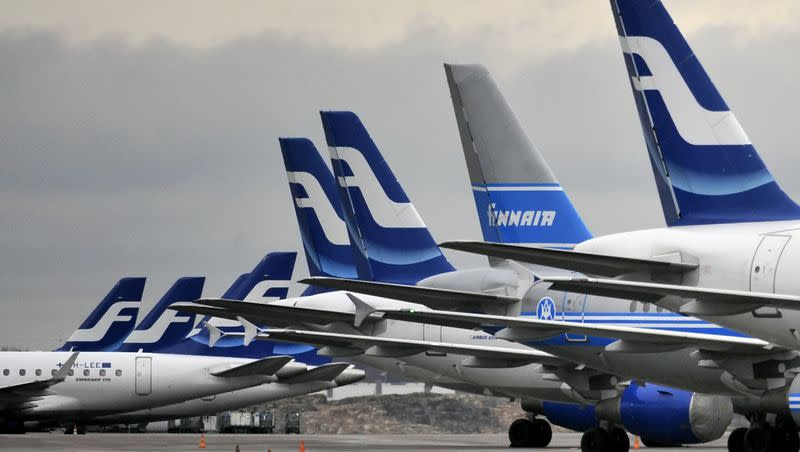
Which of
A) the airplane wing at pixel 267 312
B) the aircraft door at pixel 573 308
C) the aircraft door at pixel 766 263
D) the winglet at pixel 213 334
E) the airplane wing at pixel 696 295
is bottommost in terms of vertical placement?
the airplane wing at pixel 696 295

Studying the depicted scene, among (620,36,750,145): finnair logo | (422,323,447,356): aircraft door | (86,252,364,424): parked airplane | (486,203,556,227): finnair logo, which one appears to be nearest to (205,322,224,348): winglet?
(86,252,364,424): parked airplane

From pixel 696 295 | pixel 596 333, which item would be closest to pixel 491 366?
pixel 596 333

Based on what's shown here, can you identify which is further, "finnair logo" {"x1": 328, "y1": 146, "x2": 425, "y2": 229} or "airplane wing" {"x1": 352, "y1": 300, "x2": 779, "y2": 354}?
"finnair logo" {"x1": 328, "y1": 146, "x2": 425, "y2": 229}

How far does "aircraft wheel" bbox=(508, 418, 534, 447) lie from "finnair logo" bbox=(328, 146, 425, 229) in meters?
5.86

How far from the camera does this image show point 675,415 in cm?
2703

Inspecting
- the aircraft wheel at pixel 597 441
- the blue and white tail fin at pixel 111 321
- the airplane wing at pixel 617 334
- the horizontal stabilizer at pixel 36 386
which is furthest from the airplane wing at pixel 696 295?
the blue and white tail fin at pixel 111 321

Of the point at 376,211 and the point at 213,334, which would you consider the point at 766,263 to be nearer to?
the point at 376,211

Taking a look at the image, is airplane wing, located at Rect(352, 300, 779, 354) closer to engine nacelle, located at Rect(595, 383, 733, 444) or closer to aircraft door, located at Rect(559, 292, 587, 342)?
aircraft door, located at Rect(559, 292, 587, 342)

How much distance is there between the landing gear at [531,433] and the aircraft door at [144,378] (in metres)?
17.2

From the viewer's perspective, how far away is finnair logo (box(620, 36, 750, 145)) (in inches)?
719

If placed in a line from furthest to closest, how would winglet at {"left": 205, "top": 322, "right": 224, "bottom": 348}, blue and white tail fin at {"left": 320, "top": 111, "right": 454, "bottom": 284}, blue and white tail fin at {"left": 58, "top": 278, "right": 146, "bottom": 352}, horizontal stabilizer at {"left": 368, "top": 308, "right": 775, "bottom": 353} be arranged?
blue and white tail fin at {"left": 58, "top": 278, "right": 146, "bottom": 352}, winglet at {"left": 205, "top": 322, "right": 224, "bottom": 348}, blue and white tail fin at {"left": 320, "top": 111, "right": 454, "bottom": 284}, horizontal stabilizer at {"left": 368, "top": 308, "right": 775, "bottom": 353}

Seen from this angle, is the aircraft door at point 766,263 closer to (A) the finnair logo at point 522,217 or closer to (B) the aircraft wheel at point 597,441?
(A) the finnair logo at point 522,217

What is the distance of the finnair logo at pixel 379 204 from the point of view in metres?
34.2

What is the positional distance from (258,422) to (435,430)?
822 centimetres
